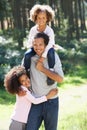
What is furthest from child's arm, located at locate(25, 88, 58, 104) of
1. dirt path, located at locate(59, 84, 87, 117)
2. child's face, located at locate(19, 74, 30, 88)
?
dirt path, located at locate(59, 84, 87, 117)

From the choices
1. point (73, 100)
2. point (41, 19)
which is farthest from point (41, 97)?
point (73, 100)

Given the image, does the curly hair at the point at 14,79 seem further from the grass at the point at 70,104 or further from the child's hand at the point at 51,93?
the grass at the point at 70,104

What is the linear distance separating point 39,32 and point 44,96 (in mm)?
752

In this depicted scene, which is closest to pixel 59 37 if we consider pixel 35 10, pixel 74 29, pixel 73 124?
pixel 74 29

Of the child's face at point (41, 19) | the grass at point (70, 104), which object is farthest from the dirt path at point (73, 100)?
the child's face at point (41, 19)

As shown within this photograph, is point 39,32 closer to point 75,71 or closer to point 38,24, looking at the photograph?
point 38,24

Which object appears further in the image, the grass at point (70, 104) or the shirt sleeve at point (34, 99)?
the grass at point (70, 104)

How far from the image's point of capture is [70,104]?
1417cm

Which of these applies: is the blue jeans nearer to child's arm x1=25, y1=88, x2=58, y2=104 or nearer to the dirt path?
child's arm x1=25, y1=88, x2=58, y2=104

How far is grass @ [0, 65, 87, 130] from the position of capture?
959 cm

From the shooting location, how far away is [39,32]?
213 inches

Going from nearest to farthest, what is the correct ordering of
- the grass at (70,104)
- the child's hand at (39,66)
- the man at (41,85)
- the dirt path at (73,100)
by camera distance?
1. the child's hand at (39,66)
2. the man at (41,85)
3. the grass at (70,104)
4. the dirt path at (73,100)

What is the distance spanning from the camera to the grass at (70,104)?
9594 mm

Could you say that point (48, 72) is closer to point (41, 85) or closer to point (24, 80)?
point (41, 85)
